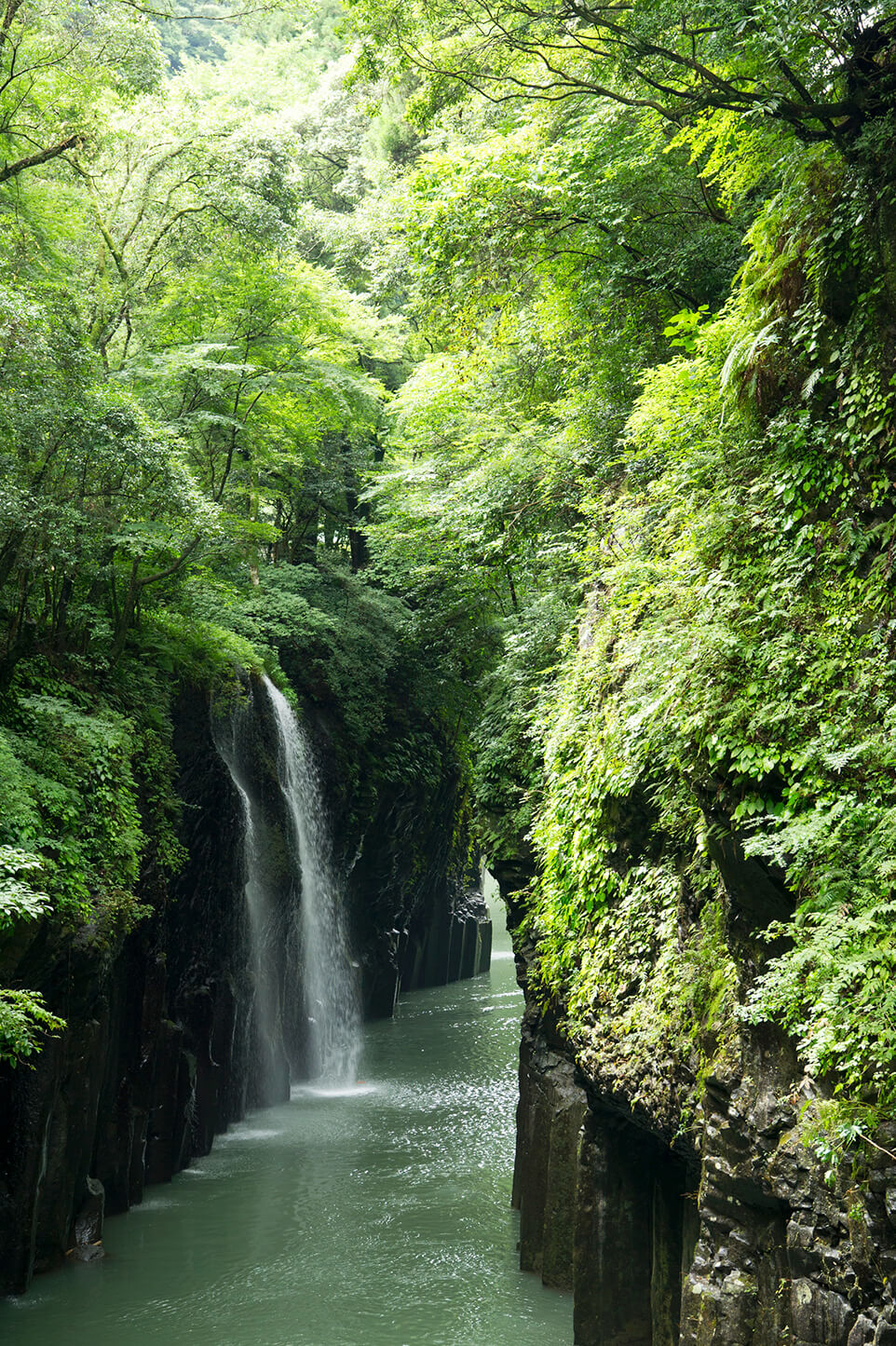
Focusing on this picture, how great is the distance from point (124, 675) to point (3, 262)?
17.3ft

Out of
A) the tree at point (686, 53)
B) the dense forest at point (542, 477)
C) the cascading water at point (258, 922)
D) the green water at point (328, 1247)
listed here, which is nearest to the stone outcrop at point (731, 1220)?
the dense forest at point (542, 477)

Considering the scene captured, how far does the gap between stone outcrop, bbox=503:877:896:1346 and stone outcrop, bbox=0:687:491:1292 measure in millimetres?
5311

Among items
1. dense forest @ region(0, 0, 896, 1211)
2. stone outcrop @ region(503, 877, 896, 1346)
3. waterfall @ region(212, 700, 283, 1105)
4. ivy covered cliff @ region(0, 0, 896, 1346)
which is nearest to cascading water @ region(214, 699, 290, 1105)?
waterfall @ region(212, 700, 283, 1105)

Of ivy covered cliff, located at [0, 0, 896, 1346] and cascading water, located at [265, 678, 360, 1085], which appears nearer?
ivy covered cliff, located at [0, 0, 896, 1346]

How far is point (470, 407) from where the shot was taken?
17.7m

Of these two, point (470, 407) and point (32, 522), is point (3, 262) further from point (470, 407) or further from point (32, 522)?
point (470, 407)

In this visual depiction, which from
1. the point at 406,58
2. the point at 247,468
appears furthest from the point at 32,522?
the point at 247,468

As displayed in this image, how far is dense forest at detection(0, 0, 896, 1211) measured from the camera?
5.90 meters

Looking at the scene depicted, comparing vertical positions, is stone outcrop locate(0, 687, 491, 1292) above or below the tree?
below

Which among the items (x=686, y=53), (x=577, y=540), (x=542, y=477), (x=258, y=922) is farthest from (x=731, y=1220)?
(x=258, y=922)

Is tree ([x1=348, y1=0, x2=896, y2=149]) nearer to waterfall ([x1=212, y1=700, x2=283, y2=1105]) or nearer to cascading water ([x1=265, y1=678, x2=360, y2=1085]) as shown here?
waterfall ([x1=212, y1=700, x2=283, y2=1105])

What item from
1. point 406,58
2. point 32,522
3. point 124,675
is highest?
point 406,58

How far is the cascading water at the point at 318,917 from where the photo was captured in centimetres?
1964

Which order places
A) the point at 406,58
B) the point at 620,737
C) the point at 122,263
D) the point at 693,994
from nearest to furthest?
the point at 693,994, the point at 620,737, the point at 406,58, the point at 122,263
